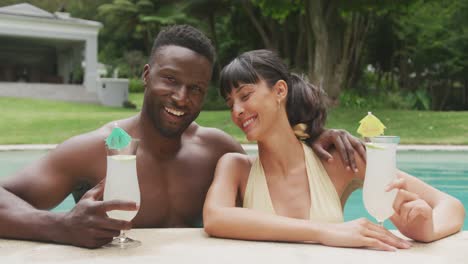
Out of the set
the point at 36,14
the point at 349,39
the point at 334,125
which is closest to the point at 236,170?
the point at 334,125

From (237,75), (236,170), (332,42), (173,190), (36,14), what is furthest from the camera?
(36,14)

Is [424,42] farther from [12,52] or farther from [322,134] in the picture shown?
[322,134]

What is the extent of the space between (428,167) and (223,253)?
27.1 ft

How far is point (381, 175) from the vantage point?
2152 mm

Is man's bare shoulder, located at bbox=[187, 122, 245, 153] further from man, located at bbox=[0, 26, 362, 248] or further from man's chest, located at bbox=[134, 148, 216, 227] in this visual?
man's chest, located at bbox=[134, 148, 216, 227]

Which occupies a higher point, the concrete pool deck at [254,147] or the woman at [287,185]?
the woman at [287,185]

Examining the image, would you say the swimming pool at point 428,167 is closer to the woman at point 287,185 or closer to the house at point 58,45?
the woman at point 287,185

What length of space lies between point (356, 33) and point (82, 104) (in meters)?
11.6

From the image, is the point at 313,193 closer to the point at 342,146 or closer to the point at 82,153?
the point at 342,146

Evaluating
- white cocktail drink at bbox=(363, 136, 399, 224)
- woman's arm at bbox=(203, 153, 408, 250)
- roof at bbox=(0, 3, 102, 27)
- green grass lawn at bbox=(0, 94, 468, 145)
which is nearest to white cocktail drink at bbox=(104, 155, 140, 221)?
woman's arm at bbox=(203, 153, 408, 250)

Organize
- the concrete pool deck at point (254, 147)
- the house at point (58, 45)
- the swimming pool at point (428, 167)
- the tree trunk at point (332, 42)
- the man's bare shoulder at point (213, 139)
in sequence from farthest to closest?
1. the house at point (58, 45)
2. the tree trunk at point (332, 42)
3. the concrete pool deck at point (254, 147)
4. the swimming pool at point (428, 167)
5. the man's bare shoulder at point (213, 139)

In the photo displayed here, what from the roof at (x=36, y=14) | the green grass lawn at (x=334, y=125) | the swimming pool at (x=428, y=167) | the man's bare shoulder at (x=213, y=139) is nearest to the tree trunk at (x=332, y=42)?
the green grass lawn at (x=334, y=125)

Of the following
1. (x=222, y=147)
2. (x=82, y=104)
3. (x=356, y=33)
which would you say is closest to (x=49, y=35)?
(x=82, y=104)

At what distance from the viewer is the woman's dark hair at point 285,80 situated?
2.66 meters
